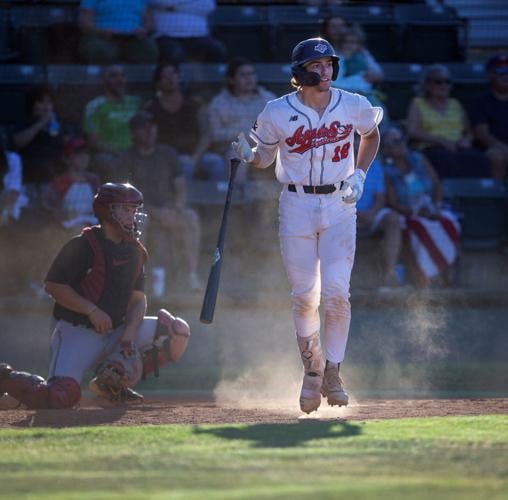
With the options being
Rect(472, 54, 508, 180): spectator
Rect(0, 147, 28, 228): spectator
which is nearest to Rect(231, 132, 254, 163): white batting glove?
Rect(0, 147, 28, 228): spectator

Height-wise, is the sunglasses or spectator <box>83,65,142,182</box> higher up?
the sunglasses

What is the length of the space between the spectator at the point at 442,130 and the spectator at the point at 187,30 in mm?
2156

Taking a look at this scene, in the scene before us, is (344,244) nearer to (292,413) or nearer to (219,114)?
(292,413)

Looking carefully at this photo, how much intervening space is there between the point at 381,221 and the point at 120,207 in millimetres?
4546

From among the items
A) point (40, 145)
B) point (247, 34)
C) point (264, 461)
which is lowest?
point (264, 461)

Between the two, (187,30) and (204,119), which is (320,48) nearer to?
(204,119)

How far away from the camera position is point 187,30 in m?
13.1

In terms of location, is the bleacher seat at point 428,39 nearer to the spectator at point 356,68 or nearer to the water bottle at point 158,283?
the spectator at point 356,68

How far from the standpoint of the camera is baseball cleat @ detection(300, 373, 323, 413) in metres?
6.66

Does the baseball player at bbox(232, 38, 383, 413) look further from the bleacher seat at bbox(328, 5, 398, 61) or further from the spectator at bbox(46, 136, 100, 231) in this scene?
the bleacher seat at bbox(328, 5, 398, 61)

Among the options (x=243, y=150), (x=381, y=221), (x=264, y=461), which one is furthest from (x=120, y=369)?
(x=381, y=221)

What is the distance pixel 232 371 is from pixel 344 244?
3369 millimetres

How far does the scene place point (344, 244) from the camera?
6.66m

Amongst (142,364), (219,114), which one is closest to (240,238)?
(219,114)
